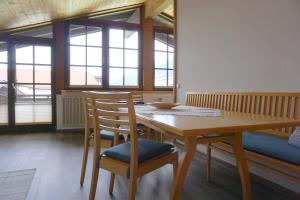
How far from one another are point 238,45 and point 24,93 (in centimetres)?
395

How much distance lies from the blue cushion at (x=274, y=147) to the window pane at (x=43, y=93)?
3.91 metres

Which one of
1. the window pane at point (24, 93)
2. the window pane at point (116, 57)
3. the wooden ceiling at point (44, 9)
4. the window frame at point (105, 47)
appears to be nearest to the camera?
the wooden ceiling at point (44, 9)

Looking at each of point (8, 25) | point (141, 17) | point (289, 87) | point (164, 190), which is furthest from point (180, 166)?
point (141, 17)

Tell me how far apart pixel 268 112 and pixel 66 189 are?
186 cm

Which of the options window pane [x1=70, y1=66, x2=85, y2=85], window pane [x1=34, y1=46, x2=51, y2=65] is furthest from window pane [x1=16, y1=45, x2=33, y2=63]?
window pane [x1=70, y1=66, x2=85, y2=85]

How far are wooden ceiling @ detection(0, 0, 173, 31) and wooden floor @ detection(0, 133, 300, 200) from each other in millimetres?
1980

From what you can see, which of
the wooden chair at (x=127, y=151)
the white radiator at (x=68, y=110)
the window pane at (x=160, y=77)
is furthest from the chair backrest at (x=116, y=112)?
the window pane at (x=160, y=77)

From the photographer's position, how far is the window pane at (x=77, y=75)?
4.75 meters

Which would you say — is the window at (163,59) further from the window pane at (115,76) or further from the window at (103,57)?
the window pane at (115,76)

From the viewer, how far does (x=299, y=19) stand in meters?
1.92

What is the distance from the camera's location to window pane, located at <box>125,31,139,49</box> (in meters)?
5.13

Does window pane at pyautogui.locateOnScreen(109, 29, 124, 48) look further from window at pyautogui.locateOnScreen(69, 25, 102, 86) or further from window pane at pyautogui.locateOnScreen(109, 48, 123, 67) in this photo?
window at pyautogui.locateOnScreen(69, 25, 102, 86)

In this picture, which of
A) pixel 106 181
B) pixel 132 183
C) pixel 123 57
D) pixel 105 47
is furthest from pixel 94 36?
pixel 132 183

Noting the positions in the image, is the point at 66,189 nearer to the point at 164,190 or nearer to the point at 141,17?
the point at 164,190
